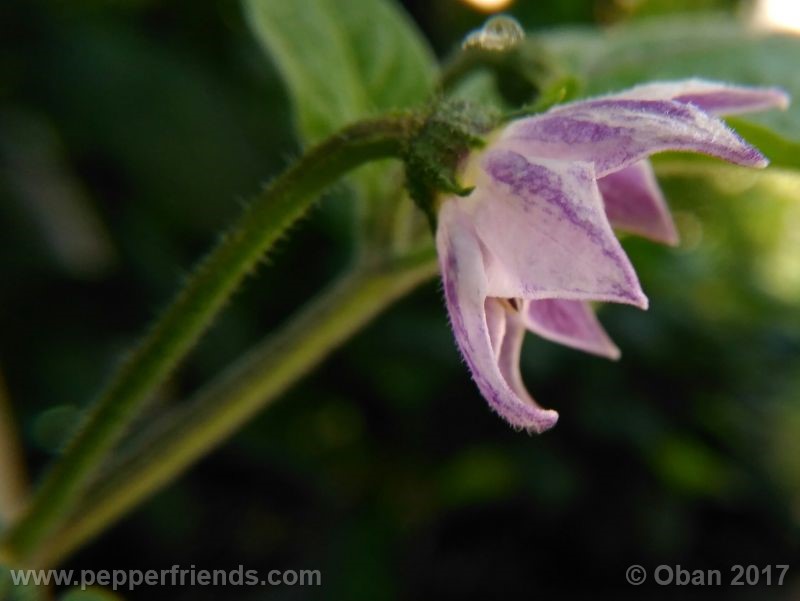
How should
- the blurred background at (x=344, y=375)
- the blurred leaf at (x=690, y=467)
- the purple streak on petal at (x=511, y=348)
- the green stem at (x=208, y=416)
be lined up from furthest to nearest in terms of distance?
the blurred leaf at (x=690, y=467), the blurred background at (x=344, y=375), the green stem at (x=208, y=416), the purple streak on petal at (x=511, y=348)

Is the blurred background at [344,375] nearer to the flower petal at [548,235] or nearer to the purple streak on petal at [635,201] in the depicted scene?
the purple streak on petal at [635,201]

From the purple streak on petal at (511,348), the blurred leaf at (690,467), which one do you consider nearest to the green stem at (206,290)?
the purple streak on petal at (511,348)

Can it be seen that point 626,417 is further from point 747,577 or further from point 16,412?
point 16,412

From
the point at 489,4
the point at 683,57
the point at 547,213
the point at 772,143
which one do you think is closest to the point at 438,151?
the point at 547,213

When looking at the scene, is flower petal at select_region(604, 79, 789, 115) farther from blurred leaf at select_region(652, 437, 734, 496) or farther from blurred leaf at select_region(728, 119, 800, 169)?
blurred leaf at select_region(652, 437, 734, 496)

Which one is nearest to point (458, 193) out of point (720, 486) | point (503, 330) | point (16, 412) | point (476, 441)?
point (503, 330)

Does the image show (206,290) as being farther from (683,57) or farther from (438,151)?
(683,57)

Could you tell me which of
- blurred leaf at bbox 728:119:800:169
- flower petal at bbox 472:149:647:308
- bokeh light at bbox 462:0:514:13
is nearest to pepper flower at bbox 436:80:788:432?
flower petal at bbox 472:149:647:308
